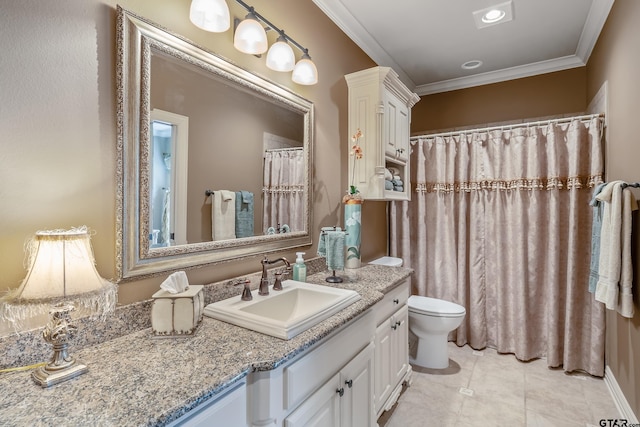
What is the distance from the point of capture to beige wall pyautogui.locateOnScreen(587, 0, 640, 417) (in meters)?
1.81

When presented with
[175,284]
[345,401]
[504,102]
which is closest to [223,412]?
[175,284]

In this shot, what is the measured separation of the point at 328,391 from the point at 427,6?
97.0 inches

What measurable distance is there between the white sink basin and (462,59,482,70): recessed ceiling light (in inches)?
106

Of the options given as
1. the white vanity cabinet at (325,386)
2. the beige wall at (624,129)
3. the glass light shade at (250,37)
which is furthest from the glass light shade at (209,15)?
the beige wall at (624,129)

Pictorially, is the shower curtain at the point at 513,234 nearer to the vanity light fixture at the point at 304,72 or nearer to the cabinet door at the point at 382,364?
the cabinet door at the point at 382,364

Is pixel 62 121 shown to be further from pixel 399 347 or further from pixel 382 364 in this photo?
pixel 399 347

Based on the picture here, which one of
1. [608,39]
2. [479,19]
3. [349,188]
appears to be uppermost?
[479,19]

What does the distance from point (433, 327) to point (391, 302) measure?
747mm

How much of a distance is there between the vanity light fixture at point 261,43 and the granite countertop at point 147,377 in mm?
1234

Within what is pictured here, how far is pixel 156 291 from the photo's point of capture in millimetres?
1253

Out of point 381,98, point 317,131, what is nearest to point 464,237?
point 381,98

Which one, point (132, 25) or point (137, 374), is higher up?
point (132, 25)

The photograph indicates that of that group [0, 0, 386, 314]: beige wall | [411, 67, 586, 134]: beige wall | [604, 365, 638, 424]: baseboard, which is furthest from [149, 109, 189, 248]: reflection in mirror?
[411, 67, 586, 134]: beige wall

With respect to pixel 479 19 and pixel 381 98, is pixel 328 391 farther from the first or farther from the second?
pixel 479 19
